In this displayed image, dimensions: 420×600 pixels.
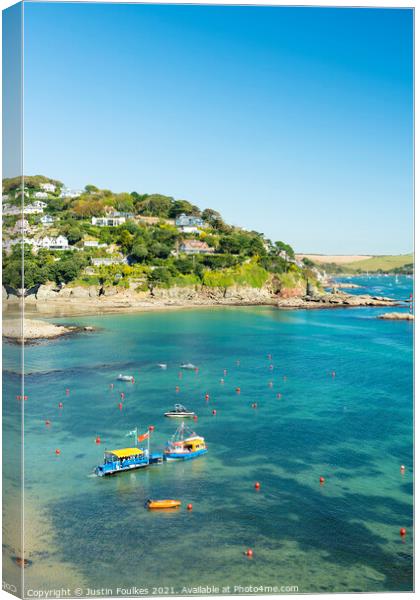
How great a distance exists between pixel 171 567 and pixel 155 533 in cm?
95

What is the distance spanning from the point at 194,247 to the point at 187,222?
519 cm

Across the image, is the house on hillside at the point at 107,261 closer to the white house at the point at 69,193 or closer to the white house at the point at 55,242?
the white house at the point at 55,242

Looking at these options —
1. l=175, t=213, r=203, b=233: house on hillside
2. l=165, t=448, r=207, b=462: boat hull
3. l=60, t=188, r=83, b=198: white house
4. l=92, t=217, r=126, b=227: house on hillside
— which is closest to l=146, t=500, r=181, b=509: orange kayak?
l=165, t=448, r=207, b=462: boat hull

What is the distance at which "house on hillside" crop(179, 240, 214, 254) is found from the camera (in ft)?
122

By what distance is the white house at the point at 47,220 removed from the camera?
37.2 metres

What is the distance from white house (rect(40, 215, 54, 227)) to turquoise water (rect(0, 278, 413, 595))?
17.4m

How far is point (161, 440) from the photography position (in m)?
12.7

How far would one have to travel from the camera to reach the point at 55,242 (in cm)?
3506

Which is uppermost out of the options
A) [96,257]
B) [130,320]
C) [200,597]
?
[96,257]

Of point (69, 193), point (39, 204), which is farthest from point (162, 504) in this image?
point (69, 193)

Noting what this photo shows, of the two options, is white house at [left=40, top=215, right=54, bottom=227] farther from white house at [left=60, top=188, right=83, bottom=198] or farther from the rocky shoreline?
→ the rocky shoreline

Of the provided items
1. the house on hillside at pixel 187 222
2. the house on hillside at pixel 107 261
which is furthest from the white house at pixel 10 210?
the house on hillside at pixel 187 222

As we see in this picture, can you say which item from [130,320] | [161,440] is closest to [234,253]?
[130,320]

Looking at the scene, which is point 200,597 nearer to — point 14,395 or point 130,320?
point 14,395
